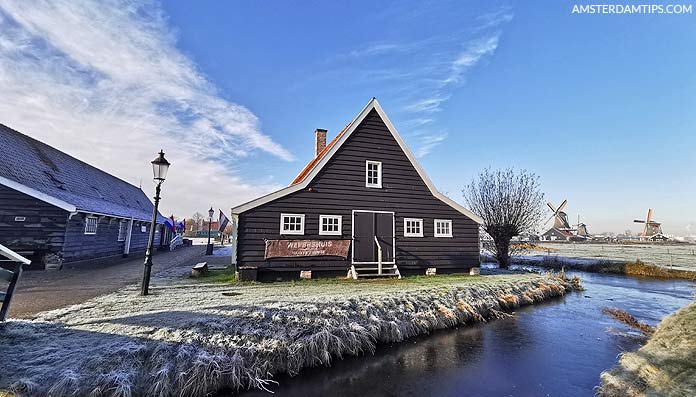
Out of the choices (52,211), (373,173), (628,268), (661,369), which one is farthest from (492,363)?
(628,268)

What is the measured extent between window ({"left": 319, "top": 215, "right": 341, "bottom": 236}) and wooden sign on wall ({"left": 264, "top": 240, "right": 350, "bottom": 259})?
0.35m

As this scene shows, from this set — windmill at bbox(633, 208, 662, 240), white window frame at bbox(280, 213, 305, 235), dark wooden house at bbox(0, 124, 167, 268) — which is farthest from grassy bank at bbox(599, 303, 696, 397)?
windmill at bbox(633, 208, 662, 240)

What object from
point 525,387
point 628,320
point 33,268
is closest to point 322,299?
point 525,387

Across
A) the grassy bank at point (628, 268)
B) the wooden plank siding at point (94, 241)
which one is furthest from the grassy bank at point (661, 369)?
the wooden plank siding at point (94, 241)

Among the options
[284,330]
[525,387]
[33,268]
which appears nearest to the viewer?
[525,387]

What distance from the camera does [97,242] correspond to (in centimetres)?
1666

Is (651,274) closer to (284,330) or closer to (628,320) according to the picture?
(628,320)

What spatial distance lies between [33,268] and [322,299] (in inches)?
537

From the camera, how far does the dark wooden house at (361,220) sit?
457 inches

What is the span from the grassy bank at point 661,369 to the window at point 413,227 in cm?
772

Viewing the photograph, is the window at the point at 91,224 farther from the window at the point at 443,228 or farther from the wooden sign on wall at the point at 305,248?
the window at the point at 443,228

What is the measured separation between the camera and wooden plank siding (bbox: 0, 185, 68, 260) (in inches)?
515

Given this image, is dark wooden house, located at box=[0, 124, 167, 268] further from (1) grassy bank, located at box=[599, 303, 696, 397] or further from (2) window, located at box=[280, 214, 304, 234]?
(1) grassy bank, located at box=[599, 303, 696, 397]

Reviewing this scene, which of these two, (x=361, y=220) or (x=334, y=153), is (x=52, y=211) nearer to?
(x=334, y=153)
